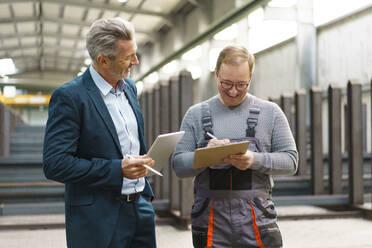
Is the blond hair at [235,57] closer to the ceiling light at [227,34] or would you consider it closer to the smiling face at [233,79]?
the smiling face at [233,79]

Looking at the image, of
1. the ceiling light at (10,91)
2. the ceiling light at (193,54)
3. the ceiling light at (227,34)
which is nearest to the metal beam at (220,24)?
the ceiling light at (193,54)

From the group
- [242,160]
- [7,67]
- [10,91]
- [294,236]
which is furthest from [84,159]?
[7,67]

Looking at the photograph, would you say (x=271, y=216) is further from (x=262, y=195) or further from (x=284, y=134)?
(x=284, y=134)

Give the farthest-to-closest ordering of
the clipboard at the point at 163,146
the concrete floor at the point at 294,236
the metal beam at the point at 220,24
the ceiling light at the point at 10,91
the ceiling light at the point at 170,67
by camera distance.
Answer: the ceiling light at the point at 10,91, the ceiling light at the point at 170,67, the metal beam at the point at 220,24, the concrete floor at the point at 294,236, the clipboard at the point at 163,146

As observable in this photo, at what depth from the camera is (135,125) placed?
181cm

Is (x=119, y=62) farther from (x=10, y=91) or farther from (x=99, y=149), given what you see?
(x=10, y=91)

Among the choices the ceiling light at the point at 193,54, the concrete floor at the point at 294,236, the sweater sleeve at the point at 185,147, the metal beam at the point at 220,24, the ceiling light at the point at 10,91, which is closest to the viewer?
the sweater sleeve at the point at 185,147

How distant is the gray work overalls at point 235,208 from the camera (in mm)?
1733

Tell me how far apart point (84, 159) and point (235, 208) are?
581 millimetres

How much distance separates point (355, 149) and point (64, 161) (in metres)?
3.98

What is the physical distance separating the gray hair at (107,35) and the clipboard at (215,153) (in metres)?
0.47

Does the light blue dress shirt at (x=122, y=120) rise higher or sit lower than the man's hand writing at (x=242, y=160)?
higher

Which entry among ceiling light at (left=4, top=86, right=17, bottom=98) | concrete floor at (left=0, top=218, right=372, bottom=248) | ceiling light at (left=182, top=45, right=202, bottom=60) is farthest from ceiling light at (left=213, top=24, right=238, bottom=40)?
ceiling light at (left=4, top=86, right=17, bottom=98)

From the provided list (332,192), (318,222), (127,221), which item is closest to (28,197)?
(318,222)
